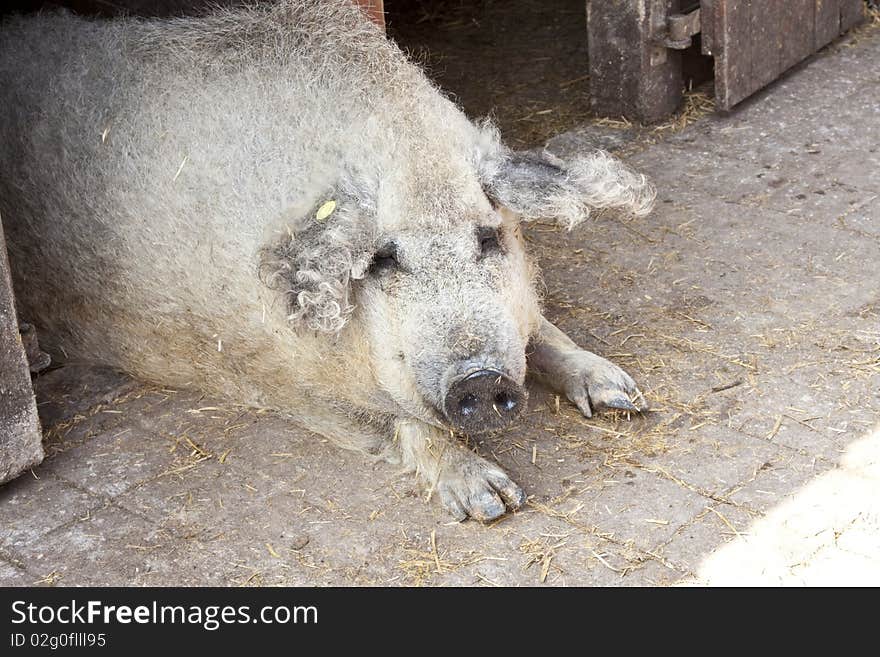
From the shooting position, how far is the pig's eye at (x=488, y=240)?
3752 millimetres

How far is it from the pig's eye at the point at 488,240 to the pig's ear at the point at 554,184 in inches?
4.0

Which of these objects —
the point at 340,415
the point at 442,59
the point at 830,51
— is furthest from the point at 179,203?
the point at 830,51

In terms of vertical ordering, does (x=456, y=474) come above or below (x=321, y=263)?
below

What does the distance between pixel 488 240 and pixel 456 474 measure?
73 centimetres

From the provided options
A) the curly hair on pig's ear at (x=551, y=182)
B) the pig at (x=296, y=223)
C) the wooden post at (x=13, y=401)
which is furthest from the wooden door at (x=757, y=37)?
the wooden post at (x=13, y=401)

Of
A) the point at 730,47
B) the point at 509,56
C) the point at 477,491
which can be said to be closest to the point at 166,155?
the point at 477,491

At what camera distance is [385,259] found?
12.2 feet

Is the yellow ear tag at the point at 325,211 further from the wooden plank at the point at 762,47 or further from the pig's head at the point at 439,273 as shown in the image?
the wooden plank at the point at 762,47

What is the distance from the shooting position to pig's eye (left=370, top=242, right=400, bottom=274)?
3.69 meters

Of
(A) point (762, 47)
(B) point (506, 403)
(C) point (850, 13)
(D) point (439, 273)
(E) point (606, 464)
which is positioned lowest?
(E) point (606, 464)

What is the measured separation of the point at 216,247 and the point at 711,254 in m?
2.18

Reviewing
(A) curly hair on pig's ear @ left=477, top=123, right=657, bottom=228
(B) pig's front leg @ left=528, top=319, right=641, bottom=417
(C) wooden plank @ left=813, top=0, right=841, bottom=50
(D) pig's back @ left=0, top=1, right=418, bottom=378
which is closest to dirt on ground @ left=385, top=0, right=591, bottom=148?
(C) wooden plank @ left=813, top=0, right=841, bottom=50

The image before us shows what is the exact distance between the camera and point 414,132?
3834 mm

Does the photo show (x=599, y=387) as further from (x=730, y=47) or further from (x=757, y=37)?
(x=757, y=37)
